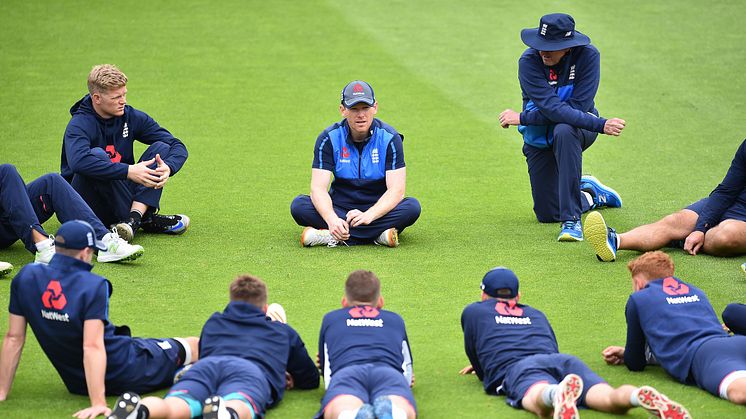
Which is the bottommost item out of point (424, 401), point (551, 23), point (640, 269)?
point (424, 401)

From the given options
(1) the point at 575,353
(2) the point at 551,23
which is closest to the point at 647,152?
(2) the point at 551,23

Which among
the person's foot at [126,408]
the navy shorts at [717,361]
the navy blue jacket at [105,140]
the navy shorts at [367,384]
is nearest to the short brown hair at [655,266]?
the navy shorts at [717,361]

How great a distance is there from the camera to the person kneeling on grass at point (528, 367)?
5.93m

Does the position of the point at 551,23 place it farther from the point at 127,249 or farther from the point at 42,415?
the point at 42,415

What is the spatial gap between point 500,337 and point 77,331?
7.77 ft

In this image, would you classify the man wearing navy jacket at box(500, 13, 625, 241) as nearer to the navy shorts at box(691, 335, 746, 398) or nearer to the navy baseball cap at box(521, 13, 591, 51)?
the navy baseball cap at box(521, 13, 591, 51)

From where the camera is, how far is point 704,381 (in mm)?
6625

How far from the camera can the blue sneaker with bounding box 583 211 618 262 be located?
30.6ft

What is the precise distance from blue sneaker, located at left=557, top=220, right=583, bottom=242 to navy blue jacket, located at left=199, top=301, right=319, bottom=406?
3.95 metres

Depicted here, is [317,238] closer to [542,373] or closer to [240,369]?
[240,369]

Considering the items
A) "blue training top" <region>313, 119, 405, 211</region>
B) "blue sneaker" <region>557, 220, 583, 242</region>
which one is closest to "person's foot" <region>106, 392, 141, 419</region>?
"blue training top" <region>313, 119, 405, 211</region>

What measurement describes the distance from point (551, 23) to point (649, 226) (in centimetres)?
195

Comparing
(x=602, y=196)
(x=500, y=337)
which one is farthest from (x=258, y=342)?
(x=602, y=196)

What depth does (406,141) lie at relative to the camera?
45.6ft
